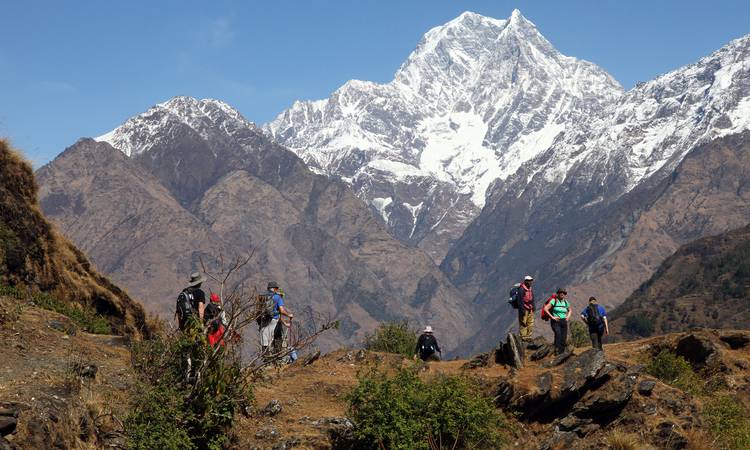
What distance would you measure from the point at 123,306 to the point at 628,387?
19170 mm

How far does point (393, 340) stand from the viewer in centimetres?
3309

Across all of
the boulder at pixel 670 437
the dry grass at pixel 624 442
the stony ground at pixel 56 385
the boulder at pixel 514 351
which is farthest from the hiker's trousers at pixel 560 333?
the stony ground at pixel 56 385

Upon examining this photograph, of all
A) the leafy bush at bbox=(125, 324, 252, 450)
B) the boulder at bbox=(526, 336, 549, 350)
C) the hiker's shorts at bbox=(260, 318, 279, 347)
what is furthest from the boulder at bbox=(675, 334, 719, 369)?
the leafy bush at bbox=(125, 324, 252, 450)

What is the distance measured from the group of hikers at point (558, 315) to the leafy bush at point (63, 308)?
13.3 m

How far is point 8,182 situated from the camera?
90.3 feet

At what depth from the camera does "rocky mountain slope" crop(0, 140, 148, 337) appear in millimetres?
25047

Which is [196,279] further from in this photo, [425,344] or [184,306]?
[425,344]

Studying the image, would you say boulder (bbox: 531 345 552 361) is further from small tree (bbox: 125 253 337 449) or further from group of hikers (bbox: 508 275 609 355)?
small tree (bbox: 125 253 337 449)

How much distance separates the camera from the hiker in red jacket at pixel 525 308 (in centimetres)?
2669

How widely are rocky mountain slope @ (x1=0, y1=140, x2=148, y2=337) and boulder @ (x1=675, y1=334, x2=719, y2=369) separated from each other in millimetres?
17665

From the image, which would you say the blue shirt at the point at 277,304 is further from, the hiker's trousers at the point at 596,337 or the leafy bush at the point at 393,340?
the hiker's trousers at the point at 596,337

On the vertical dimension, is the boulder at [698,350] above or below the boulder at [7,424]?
below

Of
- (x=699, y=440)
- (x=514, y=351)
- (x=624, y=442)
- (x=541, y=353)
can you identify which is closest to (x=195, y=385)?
(x=624, y=442)

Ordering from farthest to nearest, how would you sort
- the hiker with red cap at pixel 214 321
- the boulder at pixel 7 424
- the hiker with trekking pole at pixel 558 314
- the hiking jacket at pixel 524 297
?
the hiking jacket at pixel 524 297 → the hiker with trekking pole at pixel 558 314 → the hiker with red cap at pixel 214 321 → the boulder at pixel 7 424
